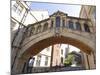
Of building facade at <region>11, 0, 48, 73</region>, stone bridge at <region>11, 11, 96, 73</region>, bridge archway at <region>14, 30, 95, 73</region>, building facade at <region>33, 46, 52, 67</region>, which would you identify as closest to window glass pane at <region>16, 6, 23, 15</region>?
building facade at <region>11, 0, 48, 73</region>

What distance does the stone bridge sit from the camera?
2.93 metres

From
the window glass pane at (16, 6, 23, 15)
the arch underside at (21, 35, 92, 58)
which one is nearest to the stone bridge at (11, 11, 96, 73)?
the arch underside at (21, 35, 92, 58)

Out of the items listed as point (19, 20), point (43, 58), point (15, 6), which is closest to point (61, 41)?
point (43, 58)

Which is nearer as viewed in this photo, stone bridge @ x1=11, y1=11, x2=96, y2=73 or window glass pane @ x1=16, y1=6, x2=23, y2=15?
window glass pane @ x1=16, y1=6, x2=23, y2=15

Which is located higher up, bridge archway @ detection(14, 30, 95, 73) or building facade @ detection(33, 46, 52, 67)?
bridge archway @ detection(14, 30, 95, 73)

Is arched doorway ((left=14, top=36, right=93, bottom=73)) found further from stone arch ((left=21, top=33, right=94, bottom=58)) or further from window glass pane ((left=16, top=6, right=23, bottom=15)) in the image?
window glass pane ((left=16, top=6, right=23, bottom=15))

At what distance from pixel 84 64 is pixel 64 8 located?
0.99 m

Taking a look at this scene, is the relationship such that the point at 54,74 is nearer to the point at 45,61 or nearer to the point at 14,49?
the point at 45,61

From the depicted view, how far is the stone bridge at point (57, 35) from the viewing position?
2.93 metres

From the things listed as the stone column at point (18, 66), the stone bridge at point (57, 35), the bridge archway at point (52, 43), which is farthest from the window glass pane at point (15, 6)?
the stone column at point (18, 66)

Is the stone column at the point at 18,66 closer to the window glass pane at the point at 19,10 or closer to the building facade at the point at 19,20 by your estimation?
the building facade at the point at 19,20

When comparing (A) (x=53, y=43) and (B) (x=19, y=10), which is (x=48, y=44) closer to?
(A) (x=53, y=43)

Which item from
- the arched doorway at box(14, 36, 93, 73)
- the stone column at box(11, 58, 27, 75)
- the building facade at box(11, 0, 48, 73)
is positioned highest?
the building facade at box(11, 0, 48, 73)

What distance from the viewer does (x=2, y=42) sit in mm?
2707
